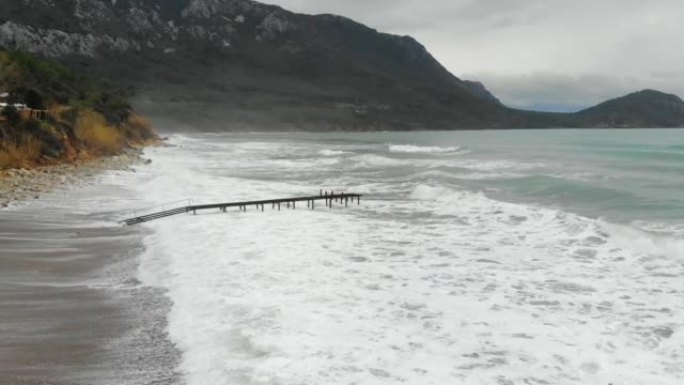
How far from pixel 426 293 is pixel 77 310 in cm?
614

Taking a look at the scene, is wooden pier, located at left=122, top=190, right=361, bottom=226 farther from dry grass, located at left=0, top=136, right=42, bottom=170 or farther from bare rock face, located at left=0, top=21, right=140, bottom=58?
bare rock face, located at left=0, top=21, right=140, bottom=58

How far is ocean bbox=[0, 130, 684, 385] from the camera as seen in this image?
755cm

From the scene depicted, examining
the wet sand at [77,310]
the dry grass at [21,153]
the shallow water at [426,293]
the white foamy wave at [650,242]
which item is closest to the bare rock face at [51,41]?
the dry grass at [21,153]

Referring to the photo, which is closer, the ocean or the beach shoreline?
the ocean

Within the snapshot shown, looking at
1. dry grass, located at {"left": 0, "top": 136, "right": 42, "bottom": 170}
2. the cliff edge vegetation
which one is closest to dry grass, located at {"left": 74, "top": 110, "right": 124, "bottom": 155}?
the cliff edge vegetation

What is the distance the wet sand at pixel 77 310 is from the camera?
7.12 metres

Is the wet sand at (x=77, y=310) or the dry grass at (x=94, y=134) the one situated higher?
the dry grass at (x=94, y=134)

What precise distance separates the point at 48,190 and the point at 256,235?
11.4 metres

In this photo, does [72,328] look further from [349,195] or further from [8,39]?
[8,39]

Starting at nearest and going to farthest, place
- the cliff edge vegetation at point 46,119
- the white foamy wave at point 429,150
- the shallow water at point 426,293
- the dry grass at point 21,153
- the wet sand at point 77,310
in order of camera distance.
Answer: the wet sand at point 77,310
the shallow water at point 426,293
the dry grass at point 21,153
the cliff edge vegetation at point 46,119
the white foamy wave at point 429,150

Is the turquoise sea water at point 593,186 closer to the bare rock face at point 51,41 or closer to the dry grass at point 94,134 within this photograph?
the dry grass at point 94,134

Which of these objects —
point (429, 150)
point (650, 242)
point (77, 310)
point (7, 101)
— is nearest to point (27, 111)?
point (7, 101)

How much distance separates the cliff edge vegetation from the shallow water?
1417 centimetres

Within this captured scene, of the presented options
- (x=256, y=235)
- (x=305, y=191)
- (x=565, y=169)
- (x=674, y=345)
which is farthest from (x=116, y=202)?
(x=565, y=169)
